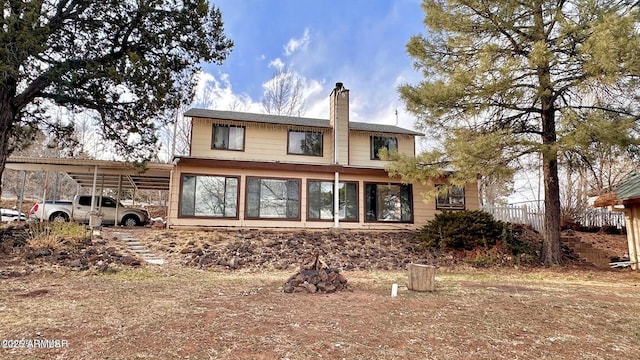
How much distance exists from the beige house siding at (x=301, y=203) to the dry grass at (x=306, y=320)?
Answer: 5265 mm

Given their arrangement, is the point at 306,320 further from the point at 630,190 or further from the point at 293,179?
the point at 630,190

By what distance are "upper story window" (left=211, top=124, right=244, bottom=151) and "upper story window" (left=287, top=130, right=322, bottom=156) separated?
2.04 metres

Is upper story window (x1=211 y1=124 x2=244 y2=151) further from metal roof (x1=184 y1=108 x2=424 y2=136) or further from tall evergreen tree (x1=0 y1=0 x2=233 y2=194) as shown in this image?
tall evergreen tree (x1=0 y1=0 x2=233 y2=194)

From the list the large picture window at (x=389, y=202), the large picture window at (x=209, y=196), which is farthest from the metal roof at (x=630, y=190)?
the large picture window at (x=209, y=196)

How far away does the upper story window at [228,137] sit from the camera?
46.0 ft

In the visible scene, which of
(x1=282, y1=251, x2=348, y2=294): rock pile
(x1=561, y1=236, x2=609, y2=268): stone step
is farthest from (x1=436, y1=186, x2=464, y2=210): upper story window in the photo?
(x1=282, y1=251, x2=348, y2=294): rock pile

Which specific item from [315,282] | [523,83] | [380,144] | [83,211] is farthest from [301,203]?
[83,211]

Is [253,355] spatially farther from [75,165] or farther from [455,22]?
[75,165]

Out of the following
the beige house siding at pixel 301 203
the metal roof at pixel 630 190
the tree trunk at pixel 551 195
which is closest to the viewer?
the metal roof at pixel 630 190

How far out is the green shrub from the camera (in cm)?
1055

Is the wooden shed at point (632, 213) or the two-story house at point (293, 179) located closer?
the wooden shed at point (632, 213)

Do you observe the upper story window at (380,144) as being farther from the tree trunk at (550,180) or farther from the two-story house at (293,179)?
the tree trunk at (550,180)

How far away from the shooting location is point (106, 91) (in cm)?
934

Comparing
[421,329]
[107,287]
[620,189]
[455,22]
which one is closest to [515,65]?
[455,22]
